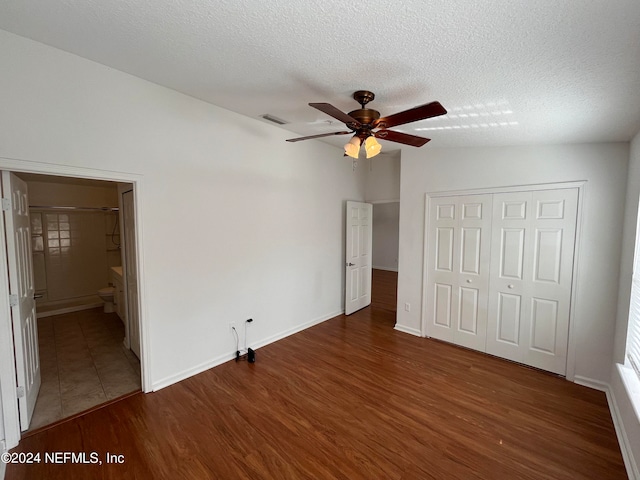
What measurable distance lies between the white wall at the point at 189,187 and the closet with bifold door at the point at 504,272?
1.80 meters

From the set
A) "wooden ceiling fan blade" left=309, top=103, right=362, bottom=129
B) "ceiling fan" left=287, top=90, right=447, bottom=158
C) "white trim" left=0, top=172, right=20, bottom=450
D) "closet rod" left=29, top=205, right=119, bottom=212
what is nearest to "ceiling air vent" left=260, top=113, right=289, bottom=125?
"ceiling fan" left=287, top=90, right=447, bottom=158

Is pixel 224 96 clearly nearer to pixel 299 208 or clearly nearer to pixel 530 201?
pixel 299 208

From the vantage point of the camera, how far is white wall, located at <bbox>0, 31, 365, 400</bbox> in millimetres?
1985

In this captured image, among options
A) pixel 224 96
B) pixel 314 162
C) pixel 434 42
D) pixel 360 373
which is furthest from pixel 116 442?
pixel 314 162

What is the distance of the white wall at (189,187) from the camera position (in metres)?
1.99

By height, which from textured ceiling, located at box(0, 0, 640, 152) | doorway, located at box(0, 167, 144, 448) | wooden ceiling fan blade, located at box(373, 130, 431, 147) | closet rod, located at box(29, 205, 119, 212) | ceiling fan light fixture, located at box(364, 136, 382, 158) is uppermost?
textured ceiling, located at box(0, 0, 640, 152)

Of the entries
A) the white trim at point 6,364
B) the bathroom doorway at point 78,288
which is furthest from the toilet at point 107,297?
the white trim at point 6,364

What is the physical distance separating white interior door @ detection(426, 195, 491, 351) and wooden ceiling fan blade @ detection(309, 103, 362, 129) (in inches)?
84.5

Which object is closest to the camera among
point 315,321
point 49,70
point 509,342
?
point 49,70

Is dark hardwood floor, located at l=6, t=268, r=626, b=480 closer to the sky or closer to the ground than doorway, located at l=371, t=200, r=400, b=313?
closer to the ground

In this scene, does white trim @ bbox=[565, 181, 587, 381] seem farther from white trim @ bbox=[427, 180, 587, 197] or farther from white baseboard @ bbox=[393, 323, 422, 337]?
white baseboard @ bbox=[393, 323, 422, 337]

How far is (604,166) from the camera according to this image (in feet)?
8.93

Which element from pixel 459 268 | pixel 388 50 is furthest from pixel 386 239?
pixel 388 50

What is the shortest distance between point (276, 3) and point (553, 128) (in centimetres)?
263
